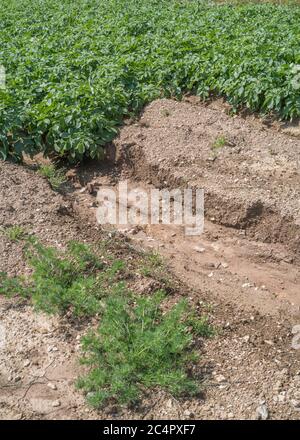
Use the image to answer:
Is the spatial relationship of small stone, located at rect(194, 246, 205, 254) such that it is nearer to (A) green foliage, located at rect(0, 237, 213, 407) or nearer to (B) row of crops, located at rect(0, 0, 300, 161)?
(A) green foliage, located at rect(0, 237, 213, 407)

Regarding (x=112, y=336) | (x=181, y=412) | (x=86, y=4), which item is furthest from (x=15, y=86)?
(x=86, y=4)

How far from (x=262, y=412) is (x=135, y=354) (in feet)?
2.80

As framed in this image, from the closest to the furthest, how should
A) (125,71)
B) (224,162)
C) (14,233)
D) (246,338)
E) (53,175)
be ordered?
1. (246,338)
2. (14,233)
3. (224,162)
4. (53,175)
5. (125,71)

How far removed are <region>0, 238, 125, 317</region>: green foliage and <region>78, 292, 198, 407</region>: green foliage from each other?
269 mm

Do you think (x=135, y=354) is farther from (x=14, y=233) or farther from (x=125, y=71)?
(x=125, y=71)

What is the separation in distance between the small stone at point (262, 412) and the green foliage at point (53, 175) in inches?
136

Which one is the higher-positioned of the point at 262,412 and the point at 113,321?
the point at 113,321

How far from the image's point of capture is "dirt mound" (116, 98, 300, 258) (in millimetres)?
5707

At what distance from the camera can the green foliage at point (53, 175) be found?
6.38m

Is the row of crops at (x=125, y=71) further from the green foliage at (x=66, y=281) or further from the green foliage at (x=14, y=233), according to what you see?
the green foliage at (x=66, y=281)

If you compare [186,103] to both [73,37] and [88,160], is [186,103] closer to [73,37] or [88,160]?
[88,160]

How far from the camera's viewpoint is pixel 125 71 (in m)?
7.80

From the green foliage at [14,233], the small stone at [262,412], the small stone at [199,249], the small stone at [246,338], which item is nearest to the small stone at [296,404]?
the small stone at [262,412]

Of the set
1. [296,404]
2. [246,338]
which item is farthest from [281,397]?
[246,338]
